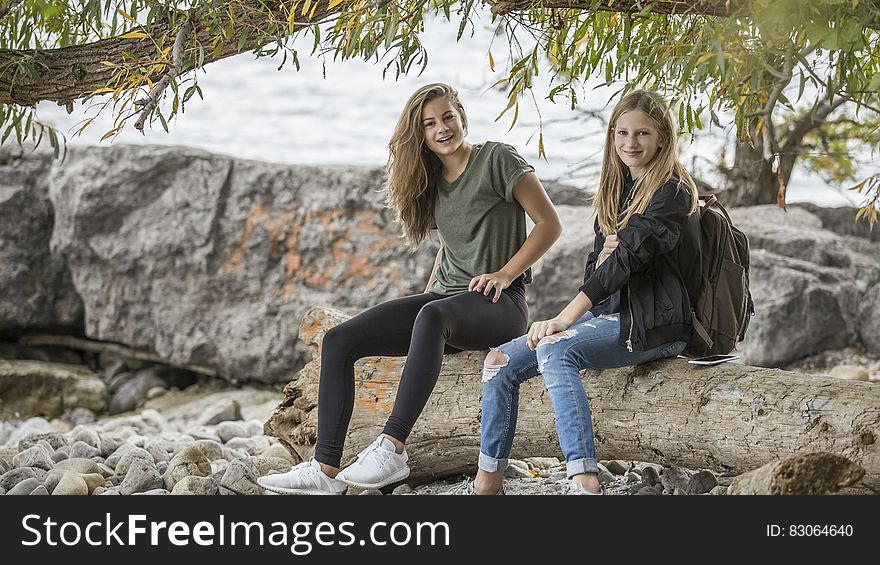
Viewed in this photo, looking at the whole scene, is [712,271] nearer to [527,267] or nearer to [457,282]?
[527,267]

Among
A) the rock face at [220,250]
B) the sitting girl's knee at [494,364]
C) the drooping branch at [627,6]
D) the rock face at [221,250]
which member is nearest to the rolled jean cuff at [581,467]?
the sitting girl's knee at [494,364]

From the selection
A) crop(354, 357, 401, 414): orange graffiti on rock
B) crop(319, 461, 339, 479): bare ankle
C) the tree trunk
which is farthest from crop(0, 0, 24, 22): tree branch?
the tree trunk

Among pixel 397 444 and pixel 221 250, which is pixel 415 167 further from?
pixel 221 250

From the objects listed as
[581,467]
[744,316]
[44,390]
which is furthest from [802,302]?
[44,390]

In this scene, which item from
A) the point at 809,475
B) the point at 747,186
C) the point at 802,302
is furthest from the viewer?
the point at 747,186

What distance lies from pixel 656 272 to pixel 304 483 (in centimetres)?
136

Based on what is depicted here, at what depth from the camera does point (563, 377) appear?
302 centimetres

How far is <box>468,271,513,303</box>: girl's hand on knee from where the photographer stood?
11.1 ft

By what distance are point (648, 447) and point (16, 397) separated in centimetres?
494

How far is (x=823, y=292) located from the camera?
5.81 meters

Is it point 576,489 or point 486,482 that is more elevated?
point 576,489

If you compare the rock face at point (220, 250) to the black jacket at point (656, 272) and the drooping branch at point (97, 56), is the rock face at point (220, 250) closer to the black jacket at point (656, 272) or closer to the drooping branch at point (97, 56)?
the drooping branch at point (97, 56)

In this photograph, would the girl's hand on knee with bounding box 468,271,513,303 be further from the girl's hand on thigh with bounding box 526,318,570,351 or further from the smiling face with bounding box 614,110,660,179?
the smiling face with bounding box 614,110,660,179

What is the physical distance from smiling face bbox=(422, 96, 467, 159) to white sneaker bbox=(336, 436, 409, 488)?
110 centimetres
